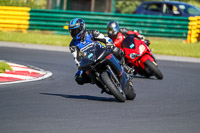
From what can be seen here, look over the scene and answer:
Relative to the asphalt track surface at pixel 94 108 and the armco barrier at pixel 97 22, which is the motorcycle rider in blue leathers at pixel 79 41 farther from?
the armco barrier at pixel 97 22

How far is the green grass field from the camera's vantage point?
18.7 metres

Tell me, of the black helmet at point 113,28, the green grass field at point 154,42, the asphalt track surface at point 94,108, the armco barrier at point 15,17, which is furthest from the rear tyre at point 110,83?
the armco barrier at point 15,17

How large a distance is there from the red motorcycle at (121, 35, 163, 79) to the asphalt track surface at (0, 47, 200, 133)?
11.8 inches

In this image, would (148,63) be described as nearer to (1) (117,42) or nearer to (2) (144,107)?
(1) (117,42)

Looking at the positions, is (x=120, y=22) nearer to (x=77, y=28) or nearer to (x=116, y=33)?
(x=116, y=33)

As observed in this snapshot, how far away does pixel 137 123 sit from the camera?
6.32 meters

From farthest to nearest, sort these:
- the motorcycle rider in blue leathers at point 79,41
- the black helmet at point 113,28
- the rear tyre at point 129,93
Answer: the black helmet at point 113,28, the rear tyre at point 129,93, the motorcycle rider in blue leathers at point 79,41

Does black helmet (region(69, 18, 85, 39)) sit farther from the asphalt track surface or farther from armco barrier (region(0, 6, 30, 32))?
armco barrier (region(0, 6, 30, 32))

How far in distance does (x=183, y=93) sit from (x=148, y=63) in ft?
7.53

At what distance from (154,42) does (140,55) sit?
9.49m

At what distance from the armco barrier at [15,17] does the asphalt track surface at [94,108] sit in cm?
1082

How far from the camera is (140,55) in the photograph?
1207 centimetres

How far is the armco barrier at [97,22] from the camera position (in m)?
22.1

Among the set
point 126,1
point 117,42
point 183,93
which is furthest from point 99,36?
point 126,1
